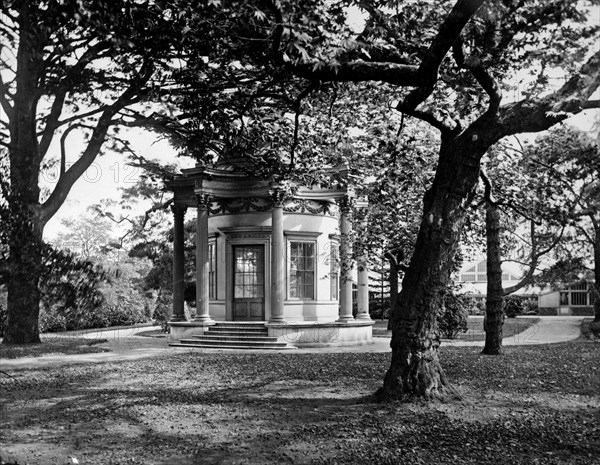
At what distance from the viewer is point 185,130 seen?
11453 millimetres

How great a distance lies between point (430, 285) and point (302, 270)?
13518 millimetres

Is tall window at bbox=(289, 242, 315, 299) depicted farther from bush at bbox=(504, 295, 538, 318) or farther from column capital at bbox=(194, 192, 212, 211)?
bush at bbox=(504, 295, 538, 318)

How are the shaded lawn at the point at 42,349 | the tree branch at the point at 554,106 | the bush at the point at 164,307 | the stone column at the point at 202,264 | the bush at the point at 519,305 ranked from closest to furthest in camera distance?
1. the tree branch at the point at 554,106
2. the shaded lawn at the point at 42,349
3. the stone column at the point at 202,264
4. the bush at the point at 164,307
5. the bush at the point at 519,305

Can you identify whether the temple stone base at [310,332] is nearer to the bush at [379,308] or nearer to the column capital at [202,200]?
the column capital at [202,200]

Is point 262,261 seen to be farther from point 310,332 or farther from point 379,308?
point 379,308

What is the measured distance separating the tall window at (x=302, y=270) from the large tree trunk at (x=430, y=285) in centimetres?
1311

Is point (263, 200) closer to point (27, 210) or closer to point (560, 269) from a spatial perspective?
point (560, 269)

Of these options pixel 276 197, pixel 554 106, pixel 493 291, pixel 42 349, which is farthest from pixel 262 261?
pixel 554 106

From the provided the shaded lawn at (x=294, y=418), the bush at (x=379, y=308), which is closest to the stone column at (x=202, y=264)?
the shaded lawn at (x=294, y=418)

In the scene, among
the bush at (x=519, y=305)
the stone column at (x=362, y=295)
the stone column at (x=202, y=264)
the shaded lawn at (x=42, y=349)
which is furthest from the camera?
the bush at (x=519, y=305)

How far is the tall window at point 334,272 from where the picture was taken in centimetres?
2111

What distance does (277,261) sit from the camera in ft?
65.1

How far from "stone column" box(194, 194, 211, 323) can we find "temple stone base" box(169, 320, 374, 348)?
0.45 m

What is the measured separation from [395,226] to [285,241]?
21.5ft
